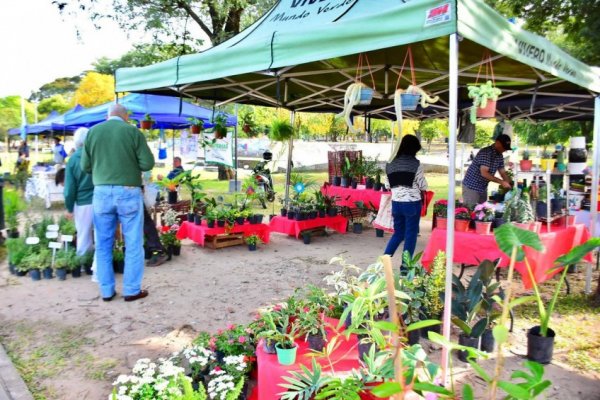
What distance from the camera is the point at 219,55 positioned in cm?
423

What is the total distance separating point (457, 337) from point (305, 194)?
4.17 m

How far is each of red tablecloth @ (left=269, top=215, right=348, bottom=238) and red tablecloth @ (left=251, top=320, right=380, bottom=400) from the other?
14.4 ft

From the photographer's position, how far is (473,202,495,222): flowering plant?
13.0 feet

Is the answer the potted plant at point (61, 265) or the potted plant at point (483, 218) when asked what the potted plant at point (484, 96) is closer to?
the potted plant at point (483, 218)

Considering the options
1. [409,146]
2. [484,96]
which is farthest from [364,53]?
[484,96]

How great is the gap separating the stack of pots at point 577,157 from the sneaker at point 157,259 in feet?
17.4

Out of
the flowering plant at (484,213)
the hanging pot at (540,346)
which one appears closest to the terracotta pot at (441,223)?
the flowering plant at (484,213)

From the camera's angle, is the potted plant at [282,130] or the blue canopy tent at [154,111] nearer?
the potted plant at [282,130]

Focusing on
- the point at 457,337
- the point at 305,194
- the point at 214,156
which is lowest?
the point at 457,337

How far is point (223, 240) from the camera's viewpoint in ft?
21.7

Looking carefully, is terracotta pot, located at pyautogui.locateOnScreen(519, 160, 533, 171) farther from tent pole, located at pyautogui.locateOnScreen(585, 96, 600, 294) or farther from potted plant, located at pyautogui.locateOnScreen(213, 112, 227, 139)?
potted plant, located at pyautogui.locateOnScreen(213, 112, 227, 139)

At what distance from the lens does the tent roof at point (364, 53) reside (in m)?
2.78

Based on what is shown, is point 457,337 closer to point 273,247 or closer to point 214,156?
point 273,247

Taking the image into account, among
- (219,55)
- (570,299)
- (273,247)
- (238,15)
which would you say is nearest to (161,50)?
(238,15)
